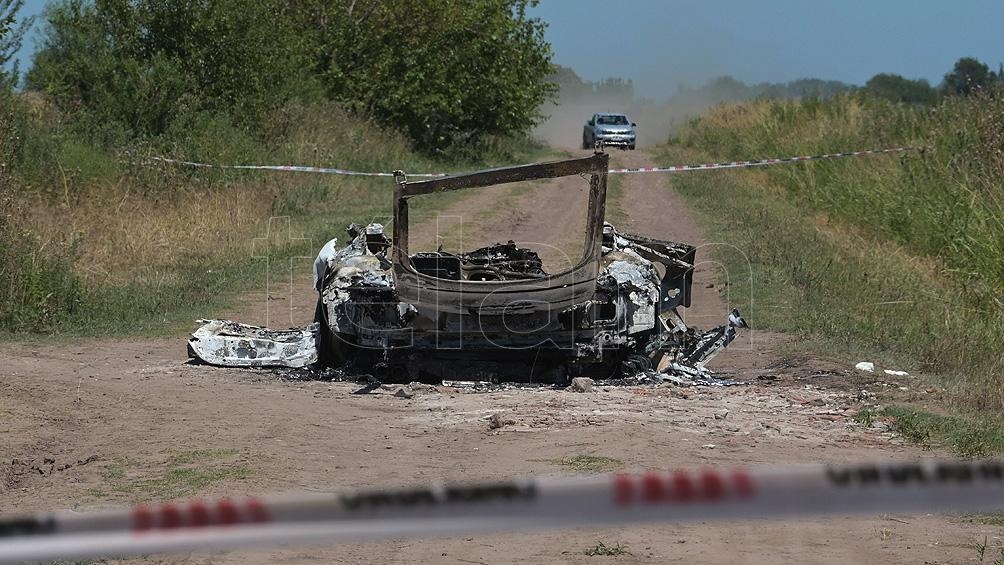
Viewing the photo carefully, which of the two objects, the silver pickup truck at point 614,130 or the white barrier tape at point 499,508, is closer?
the white barrier tape at point 499,508

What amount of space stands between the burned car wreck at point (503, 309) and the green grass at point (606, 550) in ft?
11.4

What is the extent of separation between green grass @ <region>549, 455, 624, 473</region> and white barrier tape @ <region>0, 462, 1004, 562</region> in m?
3.73

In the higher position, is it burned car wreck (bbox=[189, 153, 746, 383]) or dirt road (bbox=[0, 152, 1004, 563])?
burned car wreck (bbox=[189, 153, 746, 383])

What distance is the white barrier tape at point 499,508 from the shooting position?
2.55m

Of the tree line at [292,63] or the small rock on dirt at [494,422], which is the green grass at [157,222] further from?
the small rock on dirt at [494,422]

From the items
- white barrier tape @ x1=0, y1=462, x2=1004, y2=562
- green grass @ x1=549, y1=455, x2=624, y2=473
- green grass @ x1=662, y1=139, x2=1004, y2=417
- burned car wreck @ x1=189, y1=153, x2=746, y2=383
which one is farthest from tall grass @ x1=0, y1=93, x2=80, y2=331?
white barrier tape @ x1=0, y1=462, x2=1004, y2=562

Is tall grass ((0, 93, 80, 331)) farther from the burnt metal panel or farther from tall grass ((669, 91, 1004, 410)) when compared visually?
tall grass ((669, 91, 1004, 410))

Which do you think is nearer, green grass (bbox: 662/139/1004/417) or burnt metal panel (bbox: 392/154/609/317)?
burnt metal panel (bbox: 392/154/609/317)

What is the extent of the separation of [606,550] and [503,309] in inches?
142

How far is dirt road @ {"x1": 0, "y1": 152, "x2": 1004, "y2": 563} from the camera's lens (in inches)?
209

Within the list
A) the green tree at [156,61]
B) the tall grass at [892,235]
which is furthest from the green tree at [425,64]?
the tall grass at [892,235]

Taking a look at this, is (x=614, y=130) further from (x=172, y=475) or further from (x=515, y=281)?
(x=172, y=475)

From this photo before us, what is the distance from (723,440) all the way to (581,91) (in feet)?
337

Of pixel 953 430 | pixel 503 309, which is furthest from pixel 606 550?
pixel 503 309
